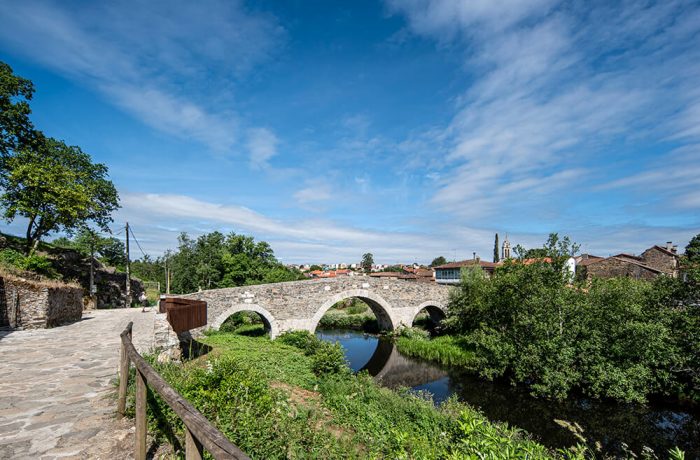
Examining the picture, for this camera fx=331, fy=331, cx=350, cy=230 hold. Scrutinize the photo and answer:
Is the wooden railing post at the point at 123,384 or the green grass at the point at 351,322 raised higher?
the wooden railing post at the point at 123,384

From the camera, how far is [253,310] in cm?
→ 1773

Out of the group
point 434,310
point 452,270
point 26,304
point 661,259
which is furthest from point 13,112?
point 661,259

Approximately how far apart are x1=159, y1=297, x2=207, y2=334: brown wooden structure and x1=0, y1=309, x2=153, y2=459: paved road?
0.76 m

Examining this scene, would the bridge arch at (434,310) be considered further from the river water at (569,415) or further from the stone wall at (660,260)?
Result: the stone wall at (660,260)

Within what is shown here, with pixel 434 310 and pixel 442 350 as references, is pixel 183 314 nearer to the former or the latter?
pixel 442 350

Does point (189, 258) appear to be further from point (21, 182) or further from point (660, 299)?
point (660, 299)

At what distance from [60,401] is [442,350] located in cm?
1618

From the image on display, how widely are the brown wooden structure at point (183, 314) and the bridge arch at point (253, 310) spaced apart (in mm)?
6604

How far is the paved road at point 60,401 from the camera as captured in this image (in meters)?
3.39

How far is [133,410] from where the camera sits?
4133 millimetres

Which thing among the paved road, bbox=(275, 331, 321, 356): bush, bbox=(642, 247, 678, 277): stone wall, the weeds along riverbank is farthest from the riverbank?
bbox=(642, 247, 678, 277): stone wall

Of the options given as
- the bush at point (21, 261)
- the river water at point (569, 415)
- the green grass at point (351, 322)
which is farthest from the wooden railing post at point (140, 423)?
the green grass at point (351, 322)

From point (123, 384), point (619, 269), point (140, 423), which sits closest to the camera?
point (140, 423)

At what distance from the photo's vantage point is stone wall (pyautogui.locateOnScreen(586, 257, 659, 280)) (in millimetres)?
25953
